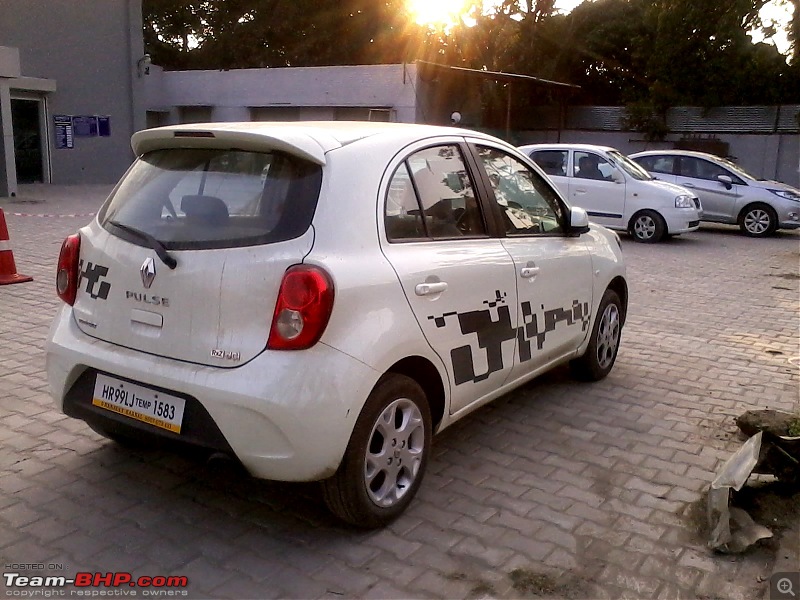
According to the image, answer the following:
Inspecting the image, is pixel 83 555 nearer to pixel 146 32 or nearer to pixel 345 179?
pixel 345 179

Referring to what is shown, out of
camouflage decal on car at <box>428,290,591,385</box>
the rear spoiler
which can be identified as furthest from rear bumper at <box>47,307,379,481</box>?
the rear spoiler

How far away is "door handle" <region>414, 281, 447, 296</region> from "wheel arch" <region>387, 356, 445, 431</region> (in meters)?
0.29

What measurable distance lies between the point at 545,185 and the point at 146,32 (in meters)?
41.0

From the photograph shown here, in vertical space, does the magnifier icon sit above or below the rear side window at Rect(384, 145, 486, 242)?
below

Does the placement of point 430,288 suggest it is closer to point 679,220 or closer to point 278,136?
point 278,136

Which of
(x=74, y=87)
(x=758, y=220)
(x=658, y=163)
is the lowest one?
(x=758, y=220)

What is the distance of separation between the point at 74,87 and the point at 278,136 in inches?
868

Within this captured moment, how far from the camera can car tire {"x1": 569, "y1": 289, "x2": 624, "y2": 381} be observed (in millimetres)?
5434

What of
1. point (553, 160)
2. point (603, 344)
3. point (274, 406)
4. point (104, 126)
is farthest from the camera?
point (104, 126)

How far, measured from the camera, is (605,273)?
5.38 meters

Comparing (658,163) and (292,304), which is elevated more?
(658,163)

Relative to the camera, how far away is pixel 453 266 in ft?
12.2

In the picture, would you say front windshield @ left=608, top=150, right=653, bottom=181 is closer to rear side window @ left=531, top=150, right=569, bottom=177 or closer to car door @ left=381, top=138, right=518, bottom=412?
rear side window @ left=531, top=150, right=569, bottom=177

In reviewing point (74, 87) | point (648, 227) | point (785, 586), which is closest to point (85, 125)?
point (74, 87)
